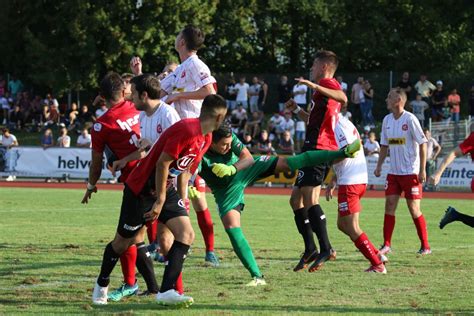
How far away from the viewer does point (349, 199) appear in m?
10.7

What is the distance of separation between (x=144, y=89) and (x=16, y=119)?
3425 centimetres

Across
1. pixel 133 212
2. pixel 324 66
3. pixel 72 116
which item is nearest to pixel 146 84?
pixel 133 212

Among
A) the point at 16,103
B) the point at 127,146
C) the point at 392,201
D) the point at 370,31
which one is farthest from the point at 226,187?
the point at 370,31

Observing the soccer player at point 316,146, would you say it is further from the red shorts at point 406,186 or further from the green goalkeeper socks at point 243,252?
the red shorts at point 406,186

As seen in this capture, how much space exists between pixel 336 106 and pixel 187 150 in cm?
352

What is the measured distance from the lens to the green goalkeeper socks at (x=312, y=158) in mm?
8938

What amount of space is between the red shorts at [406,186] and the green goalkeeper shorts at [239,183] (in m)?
3.95

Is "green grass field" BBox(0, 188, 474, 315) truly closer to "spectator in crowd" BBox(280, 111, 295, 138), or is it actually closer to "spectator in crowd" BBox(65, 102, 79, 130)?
"spectator in crowd" BBox(280, 111, 295, 138)

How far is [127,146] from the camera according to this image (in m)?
8.92

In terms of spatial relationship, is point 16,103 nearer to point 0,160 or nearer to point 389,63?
point 0,160

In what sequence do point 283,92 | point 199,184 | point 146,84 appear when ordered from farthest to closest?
point 283,92, point 199,184, point 146,84

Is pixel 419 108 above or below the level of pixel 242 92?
below

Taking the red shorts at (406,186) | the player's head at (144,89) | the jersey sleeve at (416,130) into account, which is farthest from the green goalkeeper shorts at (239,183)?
the jersey sleeve at (416,130)

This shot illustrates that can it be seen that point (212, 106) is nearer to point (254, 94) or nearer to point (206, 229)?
point (206, 229)
